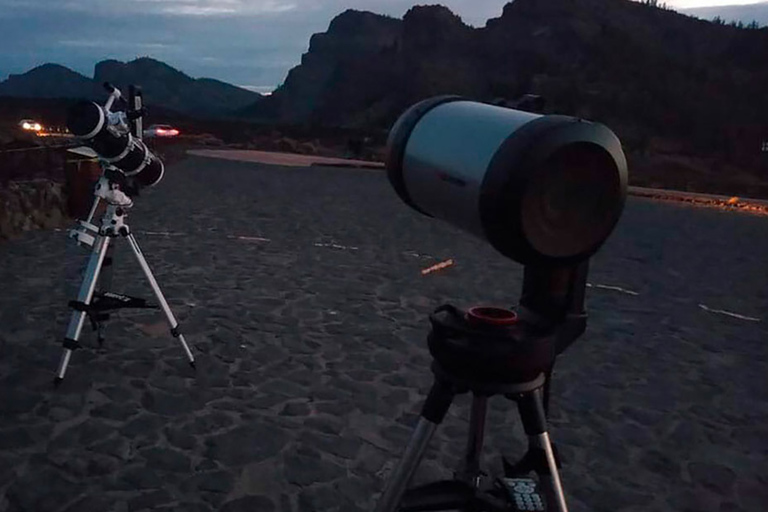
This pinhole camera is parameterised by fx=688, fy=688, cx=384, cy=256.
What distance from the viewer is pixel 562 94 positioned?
72812 millimetres

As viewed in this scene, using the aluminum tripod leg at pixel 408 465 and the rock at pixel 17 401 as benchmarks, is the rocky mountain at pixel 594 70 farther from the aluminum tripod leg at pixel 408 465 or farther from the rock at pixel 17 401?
the aluminum tripod leg at pixel 408 465

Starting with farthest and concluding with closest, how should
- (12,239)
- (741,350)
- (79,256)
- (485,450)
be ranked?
(12,239)
(79,256)
(741,350)
(485,450)

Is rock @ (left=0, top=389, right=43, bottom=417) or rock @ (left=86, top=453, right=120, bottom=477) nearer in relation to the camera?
rock @ (left=86, top=453, right=120, bottom=477)

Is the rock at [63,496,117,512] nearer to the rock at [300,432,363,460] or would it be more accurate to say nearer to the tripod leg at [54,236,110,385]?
the rock at [300,432,363,460]

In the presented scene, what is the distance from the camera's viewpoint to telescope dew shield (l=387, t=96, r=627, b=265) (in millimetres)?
2193

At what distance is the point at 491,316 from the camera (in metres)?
2.46

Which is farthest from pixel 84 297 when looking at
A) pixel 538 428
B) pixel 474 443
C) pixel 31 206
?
pixel 31 206

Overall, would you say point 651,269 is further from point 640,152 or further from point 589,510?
point 640,152

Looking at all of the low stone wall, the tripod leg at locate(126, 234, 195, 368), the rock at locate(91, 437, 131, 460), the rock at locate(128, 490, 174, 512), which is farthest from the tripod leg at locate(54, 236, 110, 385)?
the low stone wall

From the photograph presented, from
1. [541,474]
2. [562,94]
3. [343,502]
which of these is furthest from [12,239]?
[562,94]

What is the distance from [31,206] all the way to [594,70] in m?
81.5

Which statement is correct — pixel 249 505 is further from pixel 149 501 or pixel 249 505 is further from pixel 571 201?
pixel 571 201

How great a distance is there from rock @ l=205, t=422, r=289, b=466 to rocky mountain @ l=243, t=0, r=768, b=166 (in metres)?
53.7

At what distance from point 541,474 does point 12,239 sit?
33.4ft
